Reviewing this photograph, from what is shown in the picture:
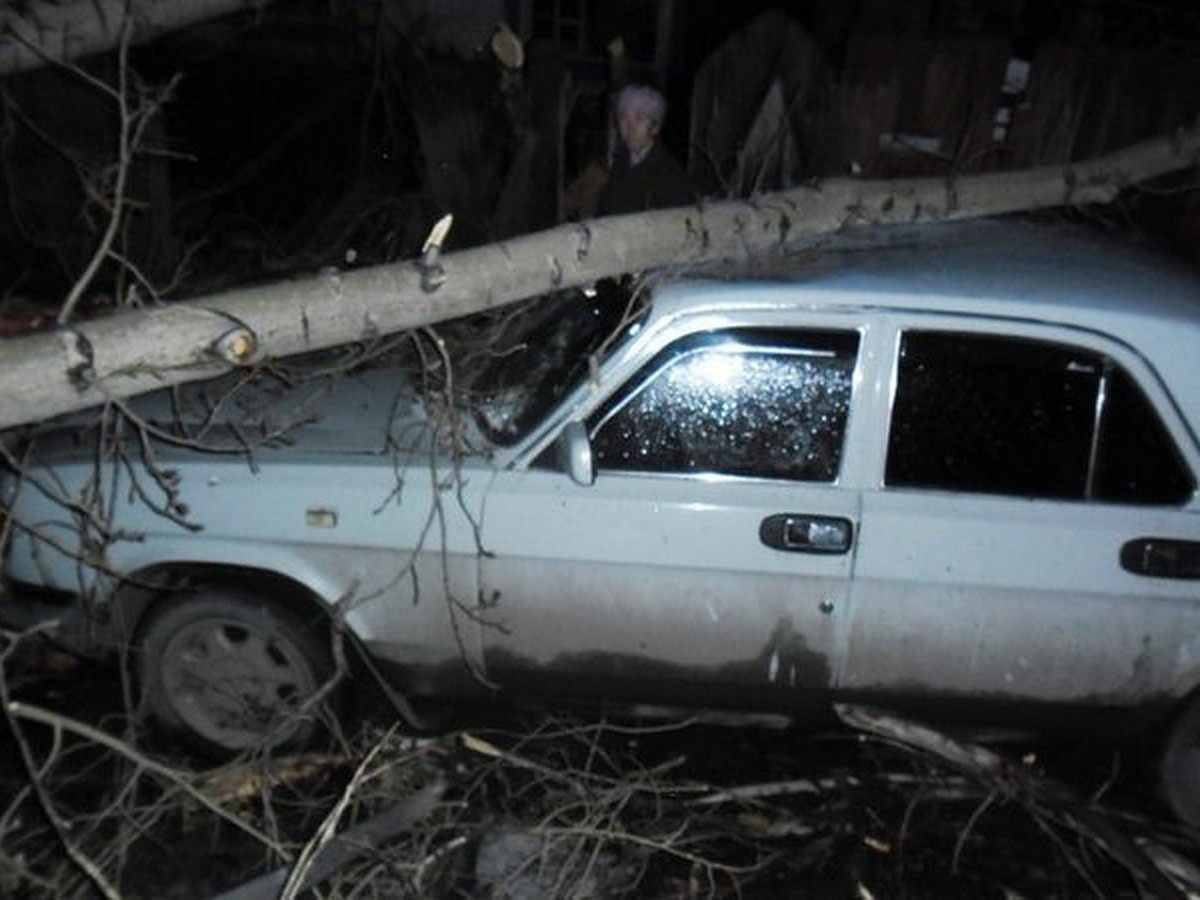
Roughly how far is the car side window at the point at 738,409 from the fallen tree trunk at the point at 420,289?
21.5 inches

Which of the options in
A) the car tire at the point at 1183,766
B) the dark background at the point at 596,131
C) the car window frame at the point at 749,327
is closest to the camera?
the car window frame at the point at 749,327

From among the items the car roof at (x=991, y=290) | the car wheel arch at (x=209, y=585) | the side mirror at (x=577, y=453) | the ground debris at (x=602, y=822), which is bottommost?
the ground debris at (x=602, y=822)

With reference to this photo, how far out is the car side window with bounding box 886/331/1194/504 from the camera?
10.4ft

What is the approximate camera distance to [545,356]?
3.57 meters

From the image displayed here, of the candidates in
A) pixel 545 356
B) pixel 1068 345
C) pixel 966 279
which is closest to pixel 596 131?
pixel 545 356

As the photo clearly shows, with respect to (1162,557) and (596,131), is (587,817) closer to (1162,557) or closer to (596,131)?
(1162,557)

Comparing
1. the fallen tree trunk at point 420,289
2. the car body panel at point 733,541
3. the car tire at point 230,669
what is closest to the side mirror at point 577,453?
the car body panel at point 733,541

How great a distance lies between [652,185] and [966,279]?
79.4 inches

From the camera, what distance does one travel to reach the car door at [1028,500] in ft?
10.4

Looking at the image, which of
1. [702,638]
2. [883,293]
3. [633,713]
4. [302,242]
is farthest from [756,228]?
[302,242]

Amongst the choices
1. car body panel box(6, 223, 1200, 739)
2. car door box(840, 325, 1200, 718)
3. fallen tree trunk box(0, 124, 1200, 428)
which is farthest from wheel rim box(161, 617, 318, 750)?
car door box(840, 325, 1200, 718)

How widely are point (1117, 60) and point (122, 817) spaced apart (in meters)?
6.95

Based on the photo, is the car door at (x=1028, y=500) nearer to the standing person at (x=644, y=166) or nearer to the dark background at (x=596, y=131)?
the standing person at (x=644, y=166)

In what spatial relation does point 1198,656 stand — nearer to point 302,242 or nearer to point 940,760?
point 940,760
